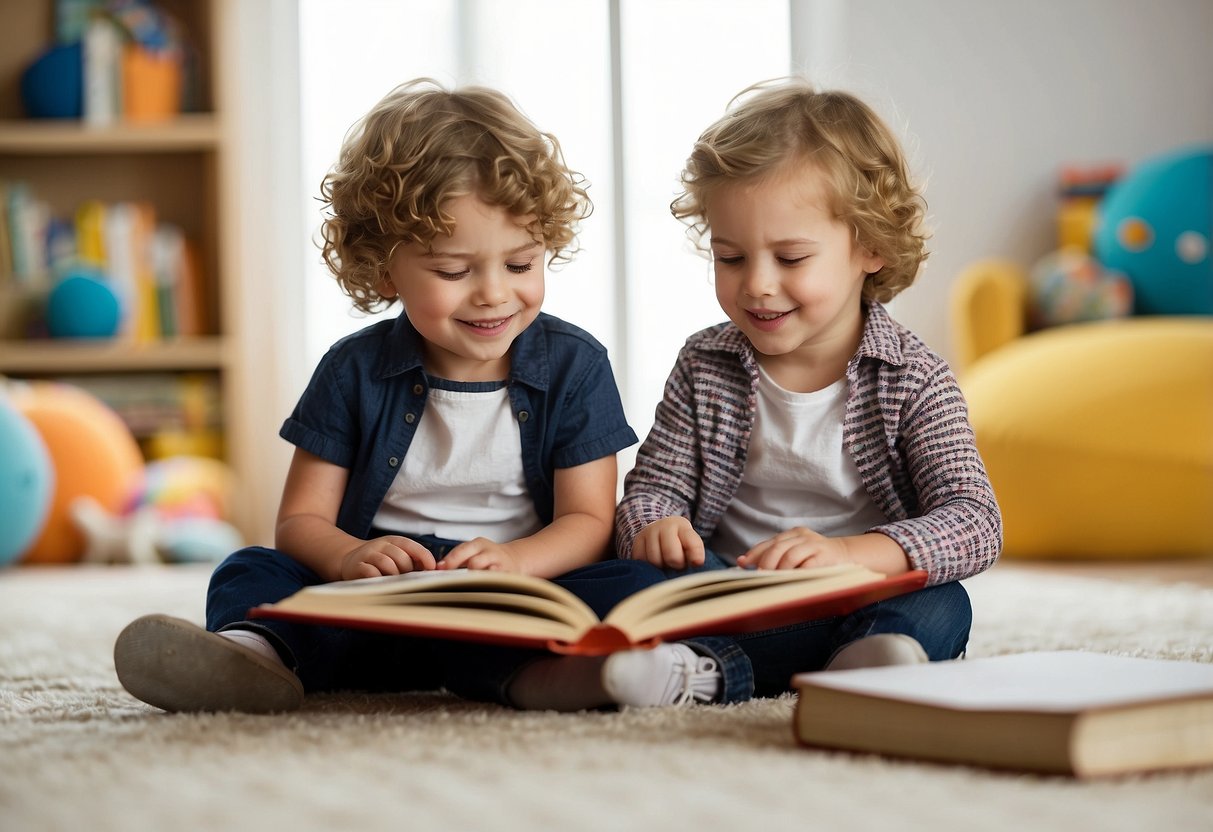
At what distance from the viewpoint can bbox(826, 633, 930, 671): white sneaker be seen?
933mm

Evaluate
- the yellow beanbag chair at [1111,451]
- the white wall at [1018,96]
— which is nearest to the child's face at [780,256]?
the yellow beanbag chair at [1111,451]

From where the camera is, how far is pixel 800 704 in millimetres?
833

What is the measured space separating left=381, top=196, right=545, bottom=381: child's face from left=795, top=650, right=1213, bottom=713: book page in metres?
0.45

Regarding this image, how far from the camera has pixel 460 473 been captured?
3.91ft

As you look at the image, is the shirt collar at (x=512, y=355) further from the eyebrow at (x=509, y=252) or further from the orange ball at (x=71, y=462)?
the orange ball at (x=71, y=462)

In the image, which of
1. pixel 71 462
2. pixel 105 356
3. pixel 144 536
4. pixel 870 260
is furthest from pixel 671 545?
pixel 105 356

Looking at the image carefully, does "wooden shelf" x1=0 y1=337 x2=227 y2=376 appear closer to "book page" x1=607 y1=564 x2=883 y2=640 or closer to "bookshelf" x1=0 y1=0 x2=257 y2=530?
"bookshelf" x1=0 y1=0 x2=257 y2=530

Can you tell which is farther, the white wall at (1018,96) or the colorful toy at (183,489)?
the white wall at (1018,96)

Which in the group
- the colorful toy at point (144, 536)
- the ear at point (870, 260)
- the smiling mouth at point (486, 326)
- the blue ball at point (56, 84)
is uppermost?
the blue ball at point (56, 84)

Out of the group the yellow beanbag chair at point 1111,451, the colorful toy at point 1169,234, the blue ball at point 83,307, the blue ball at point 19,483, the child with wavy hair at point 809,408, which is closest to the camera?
the child with wavy hair at point 809,408

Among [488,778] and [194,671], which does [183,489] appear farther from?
[488,778]

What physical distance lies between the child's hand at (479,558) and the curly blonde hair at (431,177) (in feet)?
0.88

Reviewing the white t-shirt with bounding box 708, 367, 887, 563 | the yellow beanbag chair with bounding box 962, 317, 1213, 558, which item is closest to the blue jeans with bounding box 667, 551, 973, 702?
the white t-shirt with bounding box 708, 367, 887, 563

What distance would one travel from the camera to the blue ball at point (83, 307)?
293 cm
